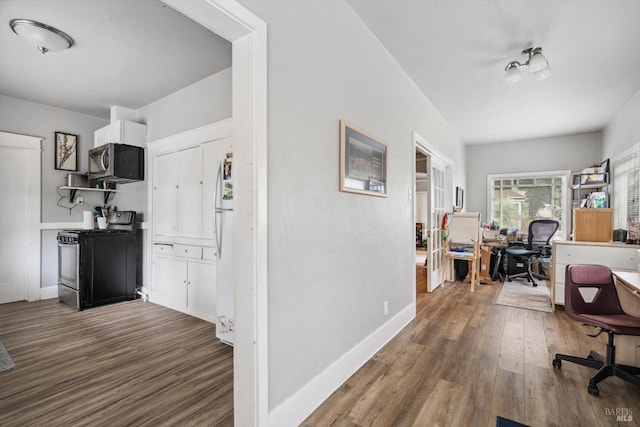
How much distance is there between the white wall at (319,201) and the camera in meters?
1.57

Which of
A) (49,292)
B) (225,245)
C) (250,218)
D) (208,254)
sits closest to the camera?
(250,218)

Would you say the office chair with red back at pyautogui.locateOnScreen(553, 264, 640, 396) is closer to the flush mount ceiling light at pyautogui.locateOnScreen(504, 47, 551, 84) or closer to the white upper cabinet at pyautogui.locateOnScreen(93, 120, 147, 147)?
the flush mount ceiling light at pyautogui.locateOnScreen(504, 47, 551, 84)

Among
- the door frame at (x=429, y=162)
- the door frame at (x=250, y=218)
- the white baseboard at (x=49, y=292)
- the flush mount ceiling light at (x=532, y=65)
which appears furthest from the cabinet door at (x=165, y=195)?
the flush mount ceiling light at (x=532, y=65)

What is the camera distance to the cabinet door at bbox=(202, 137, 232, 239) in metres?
3.17

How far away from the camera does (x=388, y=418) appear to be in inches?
66.3

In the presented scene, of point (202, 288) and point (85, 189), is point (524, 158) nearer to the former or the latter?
point (202, 288)

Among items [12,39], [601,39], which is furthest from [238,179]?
[601,39]

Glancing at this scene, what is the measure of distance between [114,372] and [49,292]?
300 centimetres

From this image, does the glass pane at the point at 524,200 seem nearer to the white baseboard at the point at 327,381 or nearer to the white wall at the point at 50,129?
the white baseboard at the point at 327,381

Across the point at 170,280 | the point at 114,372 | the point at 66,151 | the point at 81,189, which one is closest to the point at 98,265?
the point at 170,280

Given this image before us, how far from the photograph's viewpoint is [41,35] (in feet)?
7.81

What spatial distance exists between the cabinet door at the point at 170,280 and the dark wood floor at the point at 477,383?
7.70 feet

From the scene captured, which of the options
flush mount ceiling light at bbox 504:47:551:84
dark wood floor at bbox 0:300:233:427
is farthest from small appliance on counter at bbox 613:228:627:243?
dark wood floor at bbox 0:300:233:427

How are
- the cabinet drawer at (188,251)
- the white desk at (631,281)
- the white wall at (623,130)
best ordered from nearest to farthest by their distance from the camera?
the white desk at (631,281) < the cabinet drawer at (188,251) < the white wall at (623,130)
